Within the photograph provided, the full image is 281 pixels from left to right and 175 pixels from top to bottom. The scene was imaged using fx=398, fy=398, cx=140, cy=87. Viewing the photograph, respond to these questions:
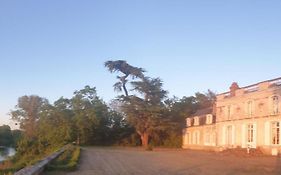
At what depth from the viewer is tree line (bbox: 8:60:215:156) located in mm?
52250

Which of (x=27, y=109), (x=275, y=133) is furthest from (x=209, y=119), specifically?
(x=27, y=109)

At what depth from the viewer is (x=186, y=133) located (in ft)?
187

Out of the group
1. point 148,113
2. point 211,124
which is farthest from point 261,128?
point 148,113

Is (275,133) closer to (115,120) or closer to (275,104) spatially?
(275,104)

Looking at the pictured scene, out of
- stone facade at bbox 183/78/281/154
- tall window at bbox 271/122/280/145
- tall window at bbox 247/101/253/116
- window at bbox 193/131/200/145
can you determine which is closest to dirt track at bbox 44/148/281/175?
tall window at bbox 271/122/280/145

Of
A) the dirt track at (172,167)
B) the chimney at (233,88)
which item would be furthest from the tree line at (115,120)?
the dirt track at (172,167)

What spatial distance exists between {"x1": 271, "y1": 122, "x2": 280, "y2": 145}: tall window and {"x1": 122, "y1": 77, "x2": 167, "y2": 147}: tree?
19.1 metres

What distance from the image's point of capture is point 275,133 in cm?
3416

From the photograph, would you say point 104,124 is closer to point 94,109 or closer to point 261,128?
point 94,109

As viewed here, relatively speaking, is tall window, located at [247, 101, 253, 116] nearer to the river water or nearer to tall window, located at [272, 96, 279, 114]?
tall window, located at [272, 96, 279, 114]

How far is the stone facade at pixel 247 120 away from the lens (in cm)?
3419

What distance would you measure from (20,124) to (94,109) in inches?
791

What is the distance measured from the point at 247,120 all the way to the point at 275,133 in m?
4.13

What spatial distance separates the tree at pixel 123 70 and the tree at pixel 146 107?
4.09 feet
